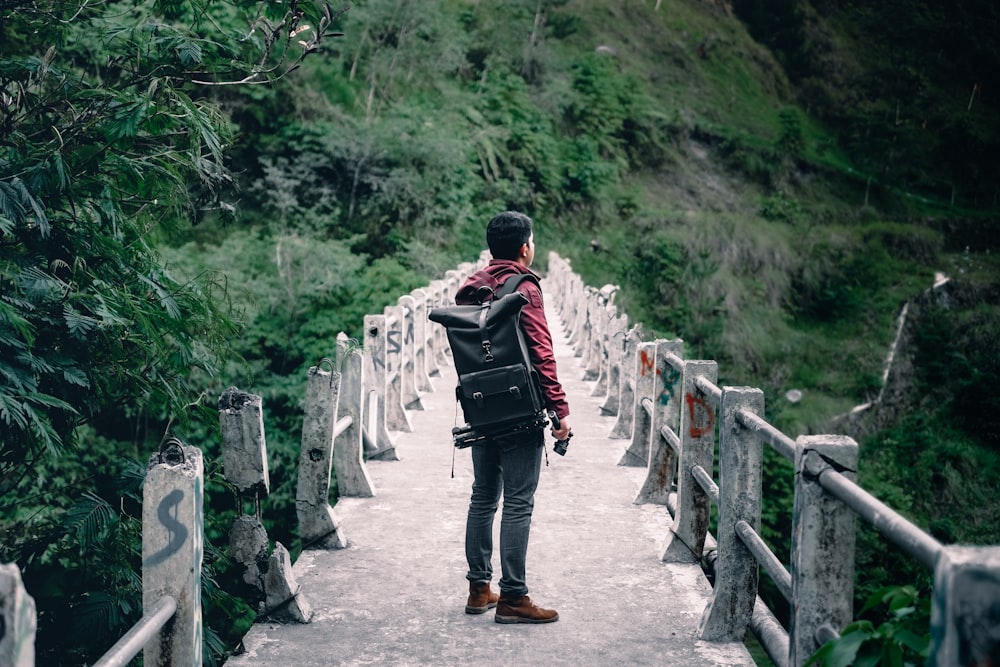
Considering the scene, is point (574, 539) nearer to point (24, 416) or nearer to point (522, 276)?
point (522, 276)

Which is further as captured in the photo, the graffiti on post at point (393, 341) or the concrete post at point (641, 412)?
the graffiti on post at point (393, 341)

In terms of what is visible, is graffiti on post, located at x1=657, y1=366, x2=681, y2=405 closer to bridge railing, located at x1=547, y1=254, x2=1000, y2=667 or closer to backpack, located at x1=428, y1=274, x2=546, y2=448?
bridge railing, located at x1=547, y1=254, x2=1000, y2=667

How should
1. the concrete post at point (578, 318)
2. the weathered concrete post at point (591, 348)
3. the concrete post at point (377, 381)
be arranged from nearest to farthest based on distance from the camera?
the concrete post at point (377, 381)
the weathered concrete post at point (591, 348)
the concrete post at point (578, 318)

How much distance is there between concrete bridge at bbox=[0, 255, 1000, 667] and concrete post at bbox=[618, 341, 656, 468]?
0.07 ft

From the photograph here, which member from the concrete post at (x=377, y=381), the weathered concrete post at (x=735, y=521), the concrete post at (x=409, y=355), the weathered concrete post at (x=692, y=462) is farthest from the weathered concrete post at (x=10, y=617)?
the concrete post at (x=409, y=355)

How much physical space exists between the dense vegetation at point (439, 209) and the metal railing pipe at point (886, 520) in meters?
2.87

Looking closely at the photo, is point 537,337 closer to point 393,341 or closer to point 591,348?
point 393,341

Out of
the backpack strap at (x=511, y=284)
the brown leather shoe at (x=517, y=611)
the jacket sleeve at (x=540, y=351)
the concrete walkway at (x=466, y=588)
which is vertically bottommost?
the concrete walkway at (x=466, y=588)

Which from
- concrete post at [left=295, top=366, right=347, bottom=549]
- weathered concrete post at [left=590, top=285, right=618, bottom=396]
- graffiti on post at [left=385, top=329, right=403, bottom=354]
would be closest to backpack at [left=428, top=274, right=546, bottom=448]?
concrete post at [left=295, top=366, right=347, bottom=549]

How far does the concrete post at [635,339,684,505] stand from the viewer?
6.36 meters

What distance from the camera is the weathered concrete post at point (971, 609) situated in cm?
177

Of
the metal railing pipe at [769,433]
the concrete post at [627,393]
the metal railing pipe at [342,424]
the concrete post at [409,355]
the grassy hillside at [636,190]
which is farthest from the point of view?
the grassy hillside at [636,190]

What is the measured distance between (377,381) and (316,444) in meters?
2.84

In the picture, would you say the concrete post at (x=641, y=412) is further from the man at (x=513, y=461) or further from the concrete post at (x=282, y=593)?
the concrete post at (x=282, y=593)
